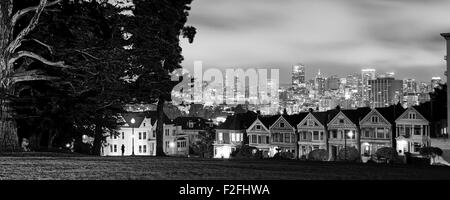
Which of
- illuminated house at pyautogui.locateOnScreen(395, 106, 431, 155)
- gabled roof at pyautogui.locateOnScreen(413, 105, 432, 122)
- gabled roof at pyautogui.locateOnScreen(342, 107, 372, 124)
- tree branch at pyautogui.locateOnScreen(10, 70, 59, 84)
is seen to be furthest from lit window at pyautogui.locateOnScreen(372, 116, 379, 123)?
tree branch at pyautogui.locateOnScreen(10, 70, 59, 84)

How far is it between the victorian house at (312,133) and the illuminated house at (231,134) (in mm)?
12650

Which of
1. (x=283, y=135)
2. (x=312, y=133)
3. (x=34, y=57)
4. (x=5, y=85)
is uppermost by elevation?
(x=34, y=57)

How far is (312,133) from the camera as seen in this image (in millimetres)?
82812

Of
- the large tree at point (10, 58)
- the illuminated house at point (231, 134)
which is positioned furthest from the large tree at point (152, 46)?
the illuminated house at point (231, 134)

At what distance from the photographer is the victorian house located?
81.9 meters

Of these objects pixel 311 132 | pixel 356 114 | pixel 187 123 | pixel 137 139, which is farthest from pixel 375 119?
pixel 187 123

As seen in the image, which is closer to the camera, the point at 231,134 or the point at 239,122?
the point at 231,134

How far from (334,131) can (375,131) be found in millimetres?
6120

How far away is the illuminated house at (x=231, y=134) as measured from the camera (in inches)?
3703

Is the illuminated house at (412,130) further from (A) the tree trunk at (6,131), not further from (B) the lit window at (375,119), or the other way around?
(A) the tree trunk at (6,131)

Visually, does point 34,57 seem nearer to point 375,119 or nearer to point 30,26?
point 30,26
